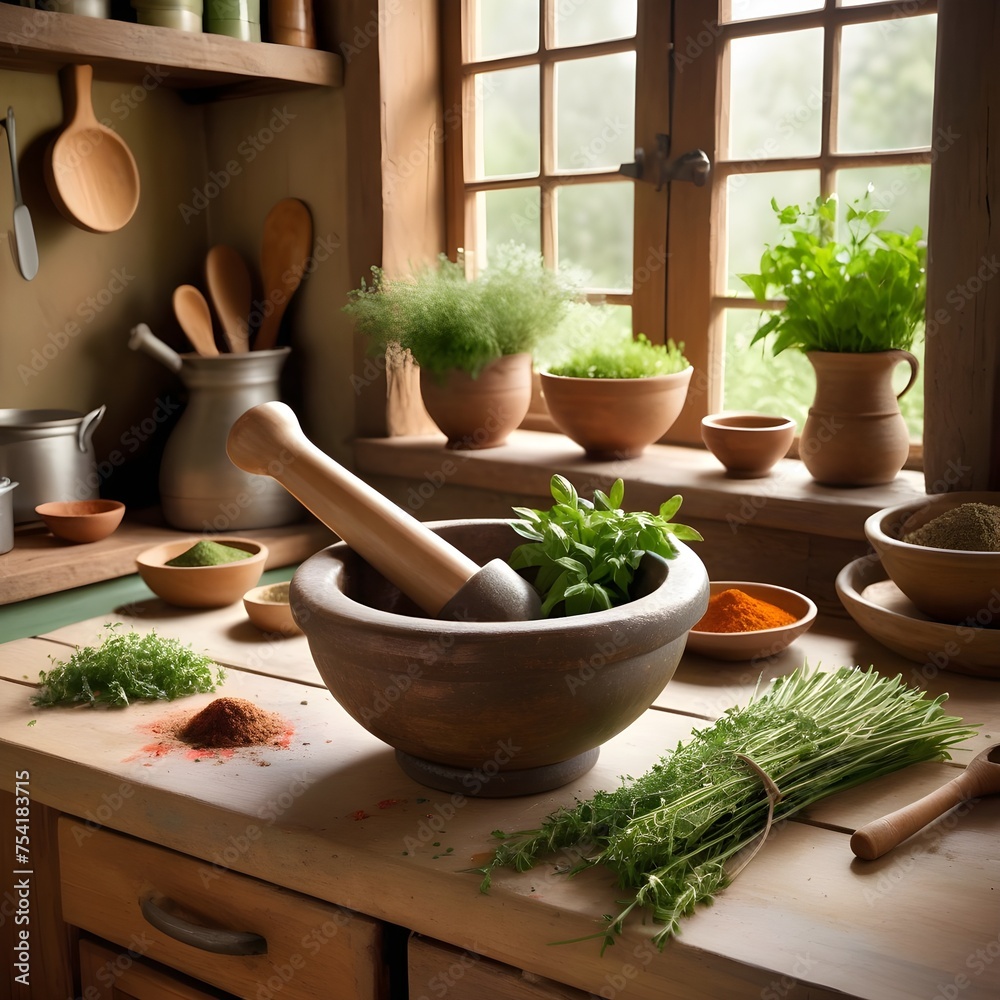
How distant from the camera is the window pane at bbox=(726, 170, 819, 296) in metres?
1.82

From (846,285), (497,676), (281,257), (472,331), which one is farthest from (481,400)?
(497,676)

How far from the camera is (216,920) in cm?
108

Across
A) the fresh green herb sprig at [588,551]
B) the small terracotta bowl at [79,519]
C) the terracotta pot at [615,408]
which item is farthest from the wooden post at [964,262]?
the small terracotta bowl at [79,519]

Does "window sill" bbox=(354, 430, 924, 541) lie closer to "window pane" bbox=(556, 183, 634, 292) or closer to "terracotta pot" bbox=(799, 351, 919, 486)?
"terracotta pot" bbox=(799, 351, 919, 486)

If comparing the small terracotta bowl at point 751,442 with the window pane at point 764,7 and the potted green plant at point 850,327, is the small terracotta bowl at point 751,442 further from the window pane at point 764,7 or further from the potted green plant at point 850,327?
the window pane at point 764,7

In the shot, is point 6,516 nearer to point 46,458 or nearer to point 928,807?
point 46,458

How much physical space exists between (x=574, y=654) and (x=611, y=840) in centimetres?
16

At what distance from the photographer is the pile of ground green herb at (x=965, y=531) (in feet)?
4.24

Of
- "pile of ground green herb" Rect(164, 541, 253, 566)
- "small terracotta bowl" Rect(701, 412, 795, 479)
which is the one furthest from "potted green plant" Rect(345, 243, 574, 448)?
"pile of ground green herb" Rect(164, 541, 253, 566)

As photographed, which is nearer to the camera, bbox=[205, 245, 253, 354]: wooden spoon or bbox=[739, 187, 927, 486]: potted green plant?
bbox=[739, 187, 927, 486]: potted green plant

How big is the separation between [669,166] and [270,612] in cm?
101

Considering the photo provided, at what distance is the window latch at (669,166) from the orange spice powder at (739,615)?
2.53 ft

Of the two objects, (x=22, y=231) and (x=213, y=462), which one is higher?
(x=22, y=231)

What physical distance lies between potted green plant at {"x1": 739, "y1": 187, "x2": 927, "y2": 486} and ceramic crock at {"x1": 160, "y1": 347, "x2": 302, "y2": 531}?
885 mm
